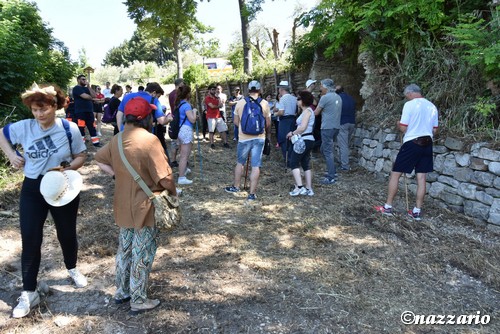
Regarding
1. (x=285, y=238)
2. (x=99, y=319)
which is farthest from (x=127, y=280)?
(x=285, y=238)

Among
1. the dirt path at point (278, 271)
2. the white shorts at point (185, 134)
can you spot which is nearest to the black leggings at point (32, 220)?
the dirt path at point (278, 271)

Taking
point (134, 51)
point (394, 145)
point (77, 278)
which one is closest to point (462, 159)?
point (394, 145)

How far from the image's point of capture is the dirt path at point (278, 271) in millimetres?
2990

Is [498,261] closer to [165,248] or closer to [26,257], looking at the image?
[165,248]

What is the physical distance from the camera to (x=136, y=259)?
9.48 feet

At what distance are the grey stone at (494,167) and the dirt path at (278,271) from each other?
2.61 ft

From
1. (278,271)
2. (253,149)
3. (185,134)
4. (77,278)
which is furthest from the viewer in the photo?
(185,134)

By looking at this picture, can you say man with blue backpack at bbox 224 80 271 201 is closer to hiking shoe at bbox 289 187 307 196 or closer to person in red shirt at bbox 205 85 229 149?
hiking shoe at bbox 289 187 307 196

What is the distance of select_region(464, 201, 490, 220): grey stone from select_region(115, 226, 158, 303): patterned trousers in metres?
4.59

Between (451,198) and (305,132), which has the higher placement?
(305,132)

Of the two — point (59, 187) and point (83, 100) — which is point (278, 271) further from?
point (83, 100)

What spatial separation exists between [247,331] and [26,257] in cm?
191

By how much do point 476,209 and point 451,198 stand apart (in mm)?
472

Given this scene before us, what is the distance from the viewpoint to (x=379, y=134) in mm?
7590
